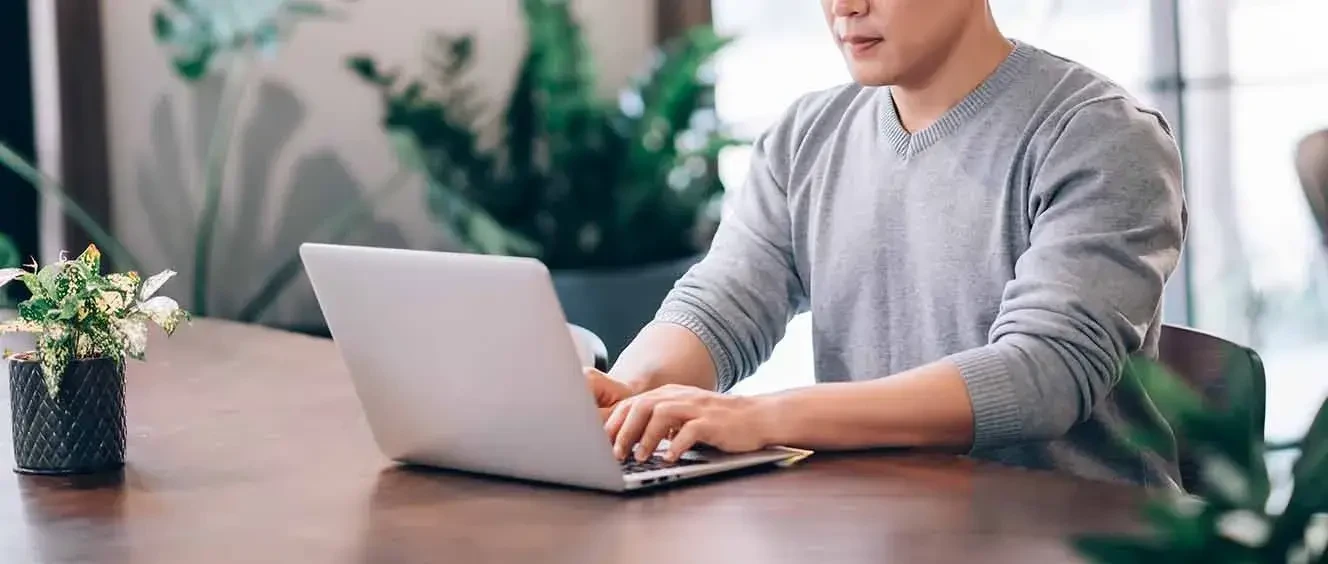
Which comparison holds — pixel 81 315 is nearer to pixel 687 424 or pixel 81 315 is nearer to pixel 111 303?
pixel 111 303

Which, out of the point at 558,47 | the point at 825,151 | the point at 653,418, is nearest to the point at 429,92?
the point at 558,47

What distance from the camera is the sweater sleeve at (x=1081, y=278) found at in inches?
56.2

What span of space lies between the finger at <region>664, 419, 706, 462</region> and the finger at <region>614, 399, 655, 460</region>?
3 centimetres

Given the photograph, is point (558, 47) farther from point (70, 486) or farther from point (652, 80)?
point (70, 486)

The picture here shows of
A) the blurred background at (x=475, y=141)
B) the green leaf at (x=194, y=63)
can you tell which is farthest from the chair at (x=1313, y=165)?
the green leaf at (x=194, y=63)

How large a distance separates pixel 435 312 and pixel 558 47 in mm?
2741

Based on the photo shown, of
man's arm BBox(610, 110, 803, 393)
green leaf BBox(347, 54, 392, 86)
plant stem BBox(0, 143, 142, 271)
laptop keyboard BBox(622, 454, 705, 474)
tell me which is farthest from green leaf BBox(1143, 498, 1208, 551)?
green leaf BBox(347, 54, 392, 86)

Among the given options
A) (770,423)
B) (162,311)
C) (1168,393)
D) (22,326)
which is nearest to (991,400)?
(770,423)

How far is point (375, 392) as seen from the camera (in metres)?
1.31

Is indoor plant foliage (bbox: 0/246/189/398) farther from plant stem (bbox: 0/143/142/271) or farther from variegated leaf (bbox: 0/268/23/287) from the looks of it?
plant stem (bbox: 0/143/142/271)

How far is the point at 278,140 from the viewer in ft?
12.5

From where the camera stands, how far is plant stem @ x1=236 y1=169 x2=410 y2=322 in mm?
3791

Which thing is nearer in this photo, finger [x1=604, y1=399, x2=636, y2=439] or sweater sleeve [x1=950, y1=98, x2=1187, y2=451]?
finger [x1=604, y1=399, x2=636, y2=439]

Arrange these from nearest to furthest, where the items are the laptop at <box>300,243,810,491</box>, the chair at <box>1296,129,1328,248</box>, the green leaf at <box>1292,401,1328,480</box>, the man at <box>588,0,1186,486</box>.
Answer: the green leaf at <box>1292,401,1328,480</box> < the laptop at <box>300,243,810,491</box> < the man at <box>588,0,1186,486</box> < the chair at <box>1296,129,1328,248</box>
